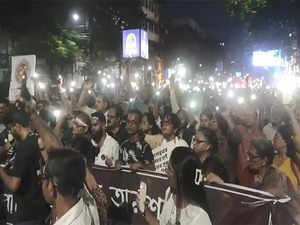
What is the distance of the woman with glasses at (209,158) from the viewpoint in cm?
494

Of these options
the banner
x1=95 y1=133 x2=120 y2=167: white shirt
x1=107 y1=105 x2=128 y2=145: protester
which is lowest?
the banner

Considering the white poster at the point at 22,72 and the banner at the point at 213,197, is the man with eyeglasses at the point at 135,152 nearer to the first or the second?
the banner at the point at 213,197

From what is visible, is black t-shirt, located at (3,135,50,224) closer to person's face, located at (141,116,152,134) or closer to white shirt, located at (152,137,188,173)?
white shirt, located at (152,137,188,173)

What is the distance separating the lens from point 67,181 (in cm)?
305

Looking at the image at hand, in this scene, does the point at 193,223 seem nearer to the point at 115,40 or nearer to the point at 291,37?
the point at 291,37

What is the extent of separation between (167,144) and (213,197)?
193 cm

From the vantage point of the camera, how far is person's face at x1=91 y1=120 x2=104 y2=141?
23.9 feet

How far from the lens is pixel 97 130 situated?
7.37m

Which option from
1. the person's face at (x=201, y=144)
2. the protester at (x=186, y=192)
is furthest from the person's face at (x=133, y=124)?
the protester at (x=186, y=192)

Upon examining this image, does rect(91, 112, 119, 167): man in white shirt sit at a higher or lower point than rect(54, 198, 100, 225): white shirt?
lower

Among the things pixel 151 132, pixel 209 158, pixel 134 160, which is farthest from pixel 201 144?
pixel 151 132

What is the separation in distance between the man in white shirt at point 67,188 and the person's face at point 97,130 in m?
4.08

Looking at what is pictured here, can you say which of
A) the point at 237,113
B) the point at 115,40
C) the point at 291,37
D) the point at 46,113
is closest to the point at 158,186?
the point at 237,113

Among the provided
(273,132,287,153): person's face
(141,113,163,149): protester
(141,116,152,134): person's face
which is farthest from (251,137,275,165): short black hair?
(141,116,152,134): person's face
